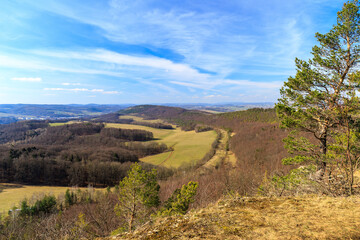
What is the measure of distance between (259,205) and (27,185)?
9005 centimetres

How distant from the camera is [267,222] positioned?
534 centimetres

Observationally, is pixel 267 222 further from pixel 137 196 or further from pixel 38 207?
pixel 38 207

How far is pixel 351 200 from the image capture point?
664 centimetres

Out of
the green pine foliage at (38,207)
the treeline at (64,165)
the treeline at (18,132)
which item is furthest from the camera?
the treeline at (18,132)

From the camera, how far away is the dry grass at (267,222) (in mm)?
4594

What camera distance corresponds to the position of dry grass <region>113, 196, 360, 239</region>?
4594 mm

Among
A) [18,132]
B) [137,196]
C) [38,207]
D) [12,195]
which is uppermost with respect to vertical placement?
[137,196]

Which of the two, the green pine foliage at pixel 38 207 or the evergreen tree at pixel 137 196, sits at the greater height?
the evergreen tree at pixel 137 196

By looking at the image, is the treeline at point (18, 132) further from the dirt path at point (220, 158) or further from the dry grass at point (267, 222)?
the dry grass at point (267, 222)

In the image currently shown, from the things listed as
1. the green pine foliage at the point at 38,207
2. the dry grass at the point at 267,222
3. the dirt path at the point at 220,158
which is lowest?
the green pine foliage at the point at 38,207

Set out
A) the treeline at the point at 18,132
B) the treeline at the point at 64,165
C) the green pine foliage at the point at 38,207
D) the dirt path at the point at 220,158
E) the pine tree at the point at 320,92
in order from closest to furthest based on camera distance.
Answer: the pine tree at the point at 320,92, the green pine foliage at the point at 38,207, the dirt path at the point at 220,158, the treeline at the point at 64,165, the treeline at the point at 18,132

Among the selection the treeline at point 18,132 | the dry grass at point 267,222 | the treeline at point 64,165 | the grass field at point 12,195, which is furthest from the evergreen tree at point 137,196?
the treeline at point 18,132

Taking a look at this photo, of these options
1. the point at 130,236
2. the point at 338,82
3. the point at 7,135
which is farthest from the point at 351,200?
the point at 7,135

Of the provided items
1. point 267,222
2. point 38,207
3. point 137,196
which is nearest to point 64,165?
point 38,207
